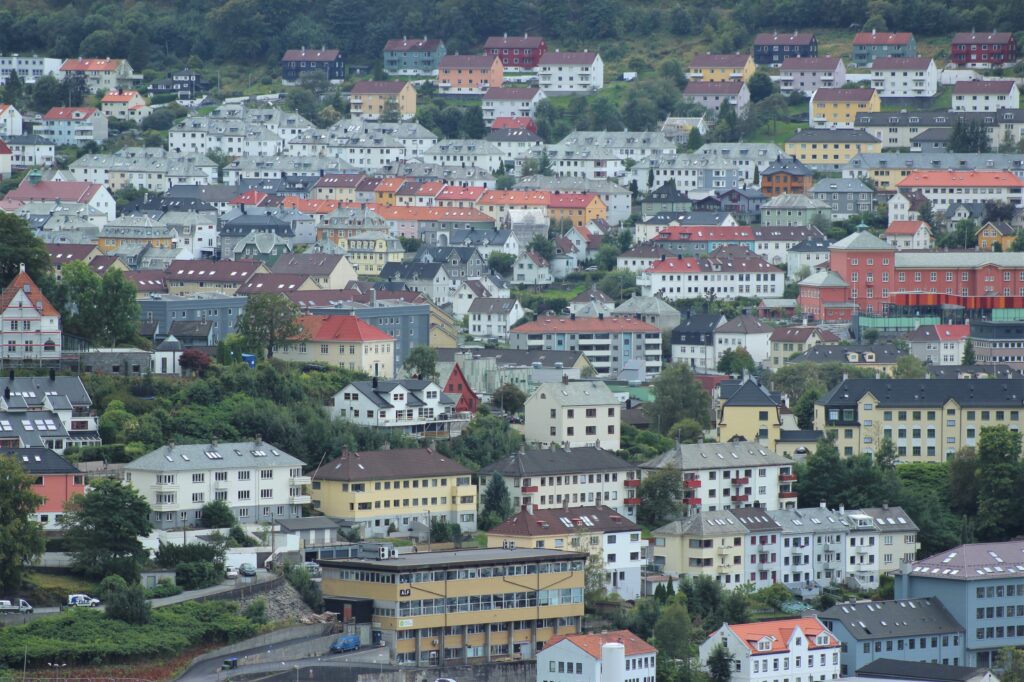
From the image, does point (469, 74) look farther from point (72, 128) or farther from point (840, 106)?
point (72, 128)

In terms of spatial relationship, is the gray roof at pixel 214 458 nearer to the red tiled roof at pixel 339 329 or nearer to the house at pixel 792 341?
the red tiled roof at pixel 339 329

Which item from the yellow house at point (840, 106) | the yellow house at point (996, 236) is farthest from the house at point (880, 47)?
the yellow house at point (996, 236)

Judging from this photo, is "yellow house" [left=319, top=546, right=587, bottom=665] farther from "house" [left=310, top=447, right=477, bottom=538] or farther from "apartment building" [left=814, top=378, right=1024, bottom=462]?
"apartment building" [left=814, top=378, right=1024, bottom=462]

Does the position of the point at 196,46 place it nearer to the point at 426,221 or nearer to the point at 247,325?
the point at 426,221

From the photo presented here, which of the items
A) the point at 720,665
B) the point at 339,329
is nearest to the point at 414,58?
the point at 339,329

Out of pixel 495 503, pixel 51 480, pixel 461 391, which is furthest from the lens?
pixel 461 391

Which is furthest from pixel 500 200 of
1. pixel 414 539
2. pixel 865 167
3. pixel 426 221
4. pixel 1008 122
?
pixel 414 539
